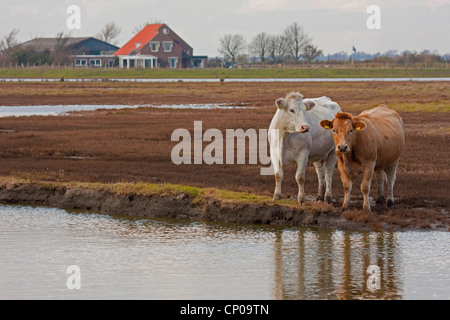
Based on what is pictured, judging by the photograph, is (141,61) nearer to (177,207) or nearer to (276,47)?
(276,47)

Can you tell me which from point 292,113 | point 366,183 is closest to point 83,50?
point 292,113

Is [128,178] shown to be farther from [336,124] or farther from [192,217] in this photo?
[336,124]

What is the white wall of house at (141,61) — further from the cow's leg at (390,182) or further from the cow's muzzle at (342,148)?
the cow's muzzle at (342,148)

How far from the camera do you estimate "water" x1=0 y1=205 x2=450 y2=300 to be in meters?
9.99

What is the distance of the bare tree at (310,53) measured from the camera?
14112 cm

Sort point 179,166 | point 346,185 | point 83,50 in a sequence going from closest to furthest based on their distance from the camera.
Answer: point 346,185, point 179,166, point 83,50

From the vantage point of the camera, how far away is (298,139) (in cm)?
1436

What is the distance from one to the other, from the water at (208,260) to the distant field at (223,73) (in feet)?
299

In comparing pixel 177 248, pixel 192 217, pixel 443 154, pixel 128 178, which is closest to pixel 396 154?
pixel 192 217

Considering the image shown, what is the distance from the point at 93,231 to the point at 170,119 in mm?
22322

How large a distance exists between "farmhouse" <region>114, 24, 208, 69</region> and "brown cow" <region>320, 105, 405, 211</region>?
105m

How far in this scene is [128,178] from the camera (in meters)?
17.8

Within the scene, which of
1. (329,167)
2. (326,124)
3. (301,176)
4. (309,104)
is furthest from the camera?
(329,167)

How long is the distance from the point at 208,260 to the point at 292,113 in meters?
3.86
